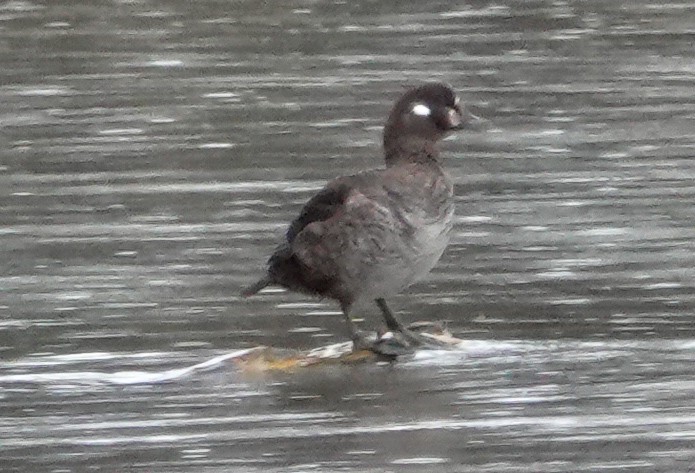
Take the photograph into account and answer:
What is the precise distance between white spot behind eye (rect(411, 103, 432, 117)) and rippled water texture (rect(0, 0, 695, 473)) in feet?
2.14

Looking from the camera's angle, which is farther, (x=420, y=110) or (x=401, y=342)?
(x=420, y=110)

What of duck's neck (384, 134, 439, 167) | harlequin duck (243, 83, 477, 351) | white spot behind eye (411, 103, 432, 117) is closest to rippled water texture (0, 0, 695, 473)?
harlequin duck (243, 83, 477, 351)

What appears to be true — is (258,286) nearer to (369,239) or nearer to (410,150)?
(369,239)

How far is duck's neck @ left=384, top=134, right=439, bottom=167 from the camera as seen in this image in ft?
22.5

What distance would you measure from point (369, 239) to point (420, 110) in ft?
1.99

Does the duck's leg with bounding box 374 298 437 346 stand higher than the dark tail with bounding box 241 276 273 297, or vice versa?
the dark tail with bounding box 241 276 273 297

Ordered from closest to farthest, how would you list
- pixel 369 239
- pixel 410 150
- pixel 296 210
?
1. pixel 369 239
2. pixel 410 150
3. pixel 296 210

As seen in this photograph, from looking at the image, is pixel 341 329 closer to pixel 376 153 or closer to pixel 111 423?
pixel 111 423

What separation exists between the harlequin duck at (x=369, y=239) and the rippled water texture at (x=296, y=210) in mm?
216

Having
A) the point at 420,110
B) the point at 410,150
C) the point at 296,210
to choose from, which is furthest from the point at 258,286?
the point at 296,210

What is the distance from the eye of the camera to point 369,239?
21.2ft

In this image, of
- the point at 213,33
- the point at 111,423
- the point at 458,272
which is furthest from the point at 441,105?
the point at 213,33

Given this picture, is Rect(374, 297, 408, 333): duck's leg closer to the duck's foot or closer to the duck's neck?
the duck's foot

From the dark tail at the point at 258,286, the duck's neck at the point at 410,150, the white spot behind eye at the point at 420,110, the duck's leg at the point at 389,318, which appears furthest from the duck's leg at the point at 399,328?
the white spot behind eye at the point at 420,110
